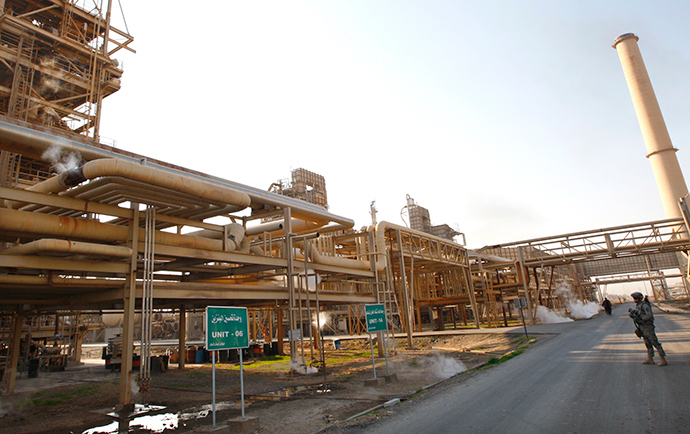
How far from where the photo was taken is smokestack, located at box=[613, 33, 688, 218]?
36062 millimetres

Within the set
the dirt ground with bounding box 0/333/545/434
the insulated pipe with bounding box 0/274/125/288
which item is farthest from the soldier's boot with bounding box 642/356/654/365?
the insulated pipe with bounding box 0/274/125/288

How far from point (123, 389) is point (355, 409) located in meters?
6.33

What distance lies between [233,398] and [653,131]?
4359cm

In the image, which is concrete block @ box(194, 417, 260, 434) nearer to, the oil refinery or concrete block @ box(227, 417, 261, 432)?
concrete block @ box(227, 417, 261, 432)

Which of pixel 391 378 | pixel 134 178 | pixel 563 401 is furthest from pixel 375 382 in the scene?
pixel 134 178

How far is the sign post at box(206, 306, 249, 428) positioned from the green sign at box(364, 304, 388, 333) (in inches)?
186

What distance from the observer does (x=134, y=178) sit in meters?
9.24

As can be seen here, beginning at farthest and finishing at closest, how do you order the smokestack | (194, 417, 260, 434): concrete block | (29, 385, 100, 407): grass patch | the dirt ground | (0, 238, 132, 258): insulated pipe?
the smokestack < (29, 385, 100, 407): grass patch < (0, 238, 132, 258): insulated pipe < the dirt ground < (194, 417, 260, 434): concrete block

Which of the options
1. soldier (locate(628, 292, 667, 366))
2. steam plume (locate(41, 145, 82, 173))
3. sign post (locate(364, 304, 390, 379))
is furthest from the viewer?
sign post (locate(364, 304, 390, 379))

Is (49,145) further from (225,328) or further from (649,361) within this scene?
(649,361)

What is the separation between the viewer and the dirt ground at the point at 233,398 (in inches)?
324

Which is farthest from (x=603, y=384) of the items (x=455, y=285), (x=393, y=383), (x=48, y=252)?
(x=455, y=285)

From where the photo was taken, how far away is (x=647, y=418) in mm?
5660

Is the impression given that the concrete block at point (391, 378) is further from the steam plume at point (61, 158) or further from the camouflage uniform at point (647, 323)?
the steam plume at point (61, 158)
